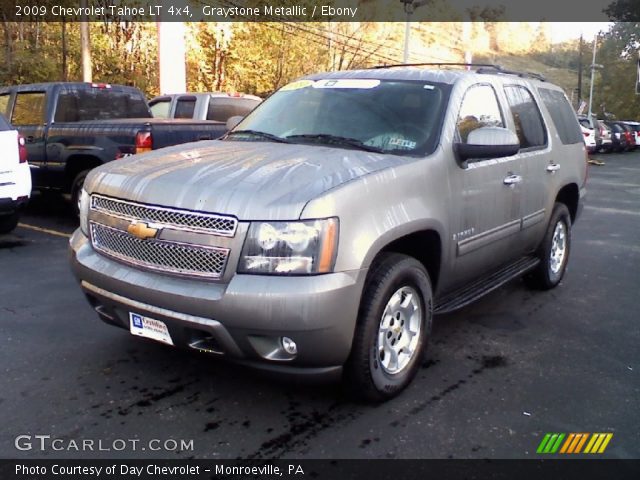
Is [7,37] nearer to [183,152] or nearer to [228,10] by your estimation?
[228,10]

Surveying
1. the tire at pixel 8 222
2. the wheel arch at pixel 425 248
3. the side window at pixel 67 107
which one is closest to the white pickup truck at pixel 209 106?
the side window at pixel 67 107

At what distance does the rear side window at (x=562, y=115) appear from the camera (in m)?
5.73

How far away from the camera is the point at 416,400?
3613 mm

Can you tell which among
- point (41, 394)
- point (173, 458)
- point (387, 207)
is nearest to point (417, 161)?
point (387, 207)

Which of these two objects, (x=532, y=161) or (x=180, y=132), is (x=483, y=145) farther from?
(x=180, y=132)

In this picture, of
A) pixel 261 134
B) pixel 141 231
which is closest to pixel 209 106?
pixel 261 134

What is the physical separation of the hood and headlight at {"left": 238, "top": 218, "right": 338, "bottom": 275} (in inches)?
2.2

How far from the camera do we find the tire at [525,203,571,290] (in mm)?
5680

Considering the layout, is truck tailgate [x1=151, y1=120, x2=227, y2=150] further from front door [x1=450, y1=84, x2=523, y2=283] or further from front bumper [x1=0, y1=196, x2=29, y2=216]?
front door [x1=450, y1=84, x2=523, y2=283]

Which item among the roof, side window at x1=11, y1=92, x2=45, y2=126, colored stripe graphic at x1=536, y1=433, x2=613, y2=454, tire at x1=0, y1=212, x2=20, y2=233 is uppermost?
the roof

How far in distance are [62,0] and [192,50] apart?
720 centimetres

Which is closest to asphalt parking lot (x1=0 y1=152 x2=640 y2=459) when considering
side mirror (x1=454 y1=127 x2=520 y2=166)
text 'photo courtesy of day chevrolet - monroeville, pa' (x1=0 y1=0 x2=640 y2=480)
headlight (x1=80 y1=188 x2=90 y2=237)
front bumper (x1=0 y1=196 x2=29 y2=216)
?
text 'photo courtesy of day chevrolet - monroeville, pa' (x1=0 y1=0 x2=640 y2=480)

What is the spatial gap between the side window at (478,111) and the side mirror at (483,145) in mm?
164
